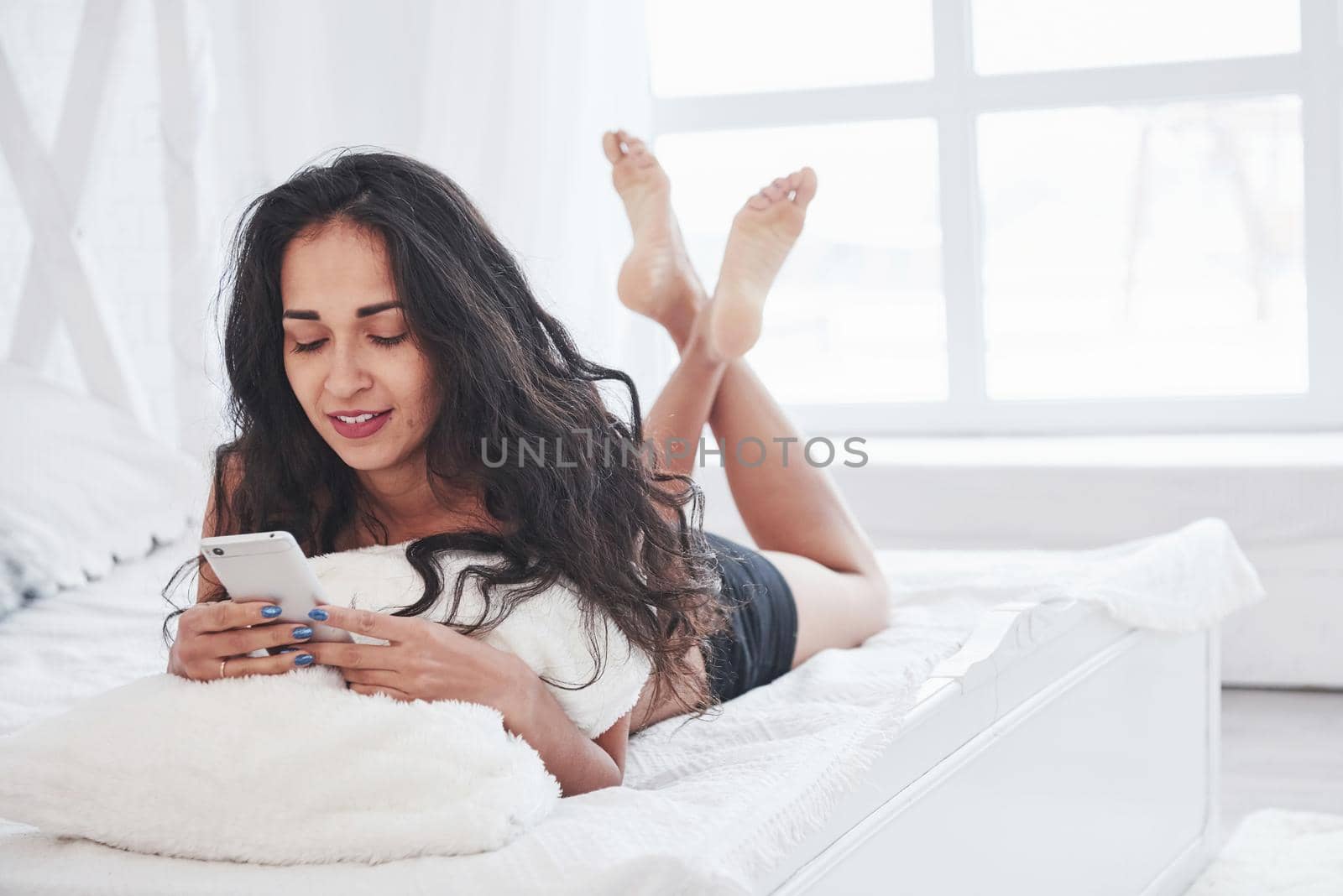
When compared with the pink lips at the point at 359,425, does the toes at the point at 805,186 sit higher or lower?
higher

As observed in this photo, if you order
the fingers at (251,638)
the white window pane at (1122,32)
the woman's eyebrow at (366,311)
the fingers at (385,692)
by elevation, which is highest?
the white window pane at (1122,32)

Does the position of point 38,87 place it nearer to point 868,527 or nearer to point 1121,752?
point 868,527

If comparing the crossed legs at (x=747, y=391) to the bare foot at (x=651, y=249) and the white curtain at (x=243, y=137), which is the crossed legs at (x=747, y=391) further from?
the white curtain at (x=243, y=137)

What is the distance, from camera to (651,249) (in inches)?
77.4

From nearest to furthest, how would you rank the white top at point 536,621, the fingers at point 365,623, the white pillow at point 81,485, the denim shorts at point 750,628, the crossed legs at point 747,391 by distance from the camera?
the fingers at point 365,623, the white top at point 536,621, the denim shorts at point 750,628, the crossed legs at point 747,391, the white pillow at point 81,485

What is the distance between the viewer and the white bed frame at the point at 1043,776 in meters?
1.11

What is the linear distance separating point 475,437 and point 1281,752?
1.73 metres

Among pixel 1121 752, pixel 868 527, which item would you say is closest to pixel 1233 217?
pixel 868 527

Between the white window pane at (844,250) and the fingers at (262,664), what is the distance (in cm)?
258

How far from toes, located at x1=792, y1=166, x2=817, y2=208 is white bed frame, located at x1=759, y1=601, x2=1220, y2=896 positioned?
0.73 metres

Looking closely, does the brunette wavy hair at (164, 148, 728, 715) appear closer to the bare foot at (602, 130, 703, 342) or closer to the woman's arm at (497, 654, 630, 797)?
the woman's arm at (497, 654, 630, 797)

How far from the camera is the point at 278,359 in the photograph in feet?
4.21

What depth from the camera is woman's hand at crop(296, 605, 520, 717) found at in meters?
0.98

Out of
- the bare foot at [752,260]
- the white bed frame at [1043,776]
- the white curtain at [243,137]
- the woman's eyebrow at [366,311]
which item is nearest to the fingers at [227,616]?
the woman's eyebrow at [366,311]
